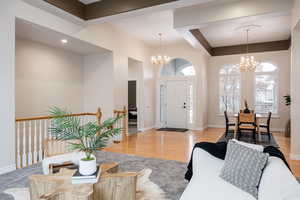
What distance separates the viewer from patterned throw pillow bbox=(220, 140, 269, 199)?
177 cm

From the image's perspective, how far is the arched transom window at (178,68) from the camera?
336 inches

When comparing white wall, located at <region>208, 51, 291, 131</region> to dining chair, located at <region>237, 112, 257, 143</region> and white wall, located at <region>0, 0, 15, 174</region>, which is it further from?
white wall, located at <region>0, 0, 15, 174</region>

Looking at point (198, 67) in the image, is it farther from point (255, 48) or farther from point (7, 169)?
point (7, 169)

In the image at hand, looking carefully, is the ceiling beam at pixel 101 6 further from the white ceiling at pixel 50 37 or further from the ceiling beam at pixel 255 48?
the ceiling beam at pixel 255 48

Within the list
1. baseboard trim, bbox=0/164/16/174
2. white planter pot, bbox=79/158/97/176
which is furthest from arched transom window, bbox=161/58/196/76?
white planter pot, bbox=79/158/97/176

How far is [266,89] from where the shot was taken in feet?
25.2

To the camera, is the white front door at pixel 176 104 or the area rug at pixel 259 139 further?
the white front door at pixel 176 104

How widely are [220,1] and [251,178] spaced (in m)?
3.74

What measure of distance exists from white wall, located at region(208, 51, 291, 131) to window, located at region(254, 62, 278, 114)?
0.15m

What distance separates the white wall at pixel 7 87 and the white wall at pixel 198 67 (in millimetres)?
5756

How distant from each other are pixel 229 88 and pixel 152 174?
6282mm

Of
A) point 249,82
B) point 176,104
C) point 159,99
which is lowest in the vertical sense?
point 176,104

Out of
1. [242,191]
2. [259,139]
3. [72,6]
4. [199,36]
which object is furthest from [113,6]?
[259,139]

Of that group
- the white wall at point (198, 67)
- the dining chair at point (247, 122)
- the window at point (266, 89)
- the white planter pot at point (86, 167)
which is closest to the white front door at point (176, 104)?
the white wall at point (198, 67)
